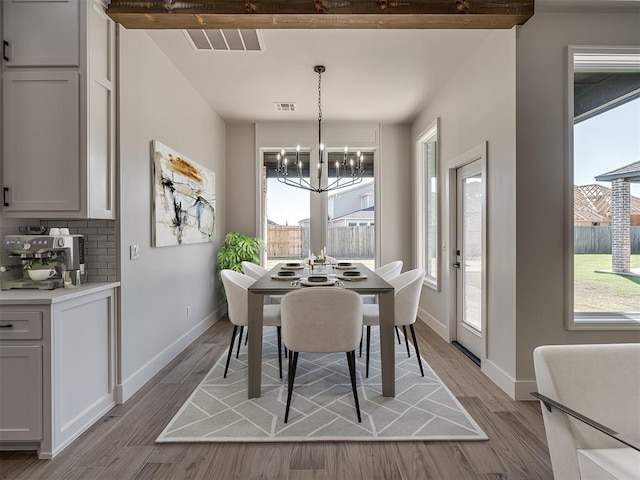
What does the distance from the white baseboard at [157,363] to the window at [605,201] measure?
349cm

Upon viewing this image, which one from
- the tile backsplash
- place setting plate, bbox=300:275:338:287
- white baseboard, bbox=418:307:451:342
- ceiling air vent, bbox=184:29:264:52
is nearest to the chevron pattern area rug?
place setting plate, bbox=300:275:338:287

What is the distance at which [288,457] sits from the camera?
1926 mm

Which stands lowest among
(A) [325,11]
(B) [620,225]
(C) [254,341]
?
(C) [254,341]

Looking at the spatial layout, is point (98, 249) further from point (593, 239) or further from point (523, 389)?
point (593, 239)

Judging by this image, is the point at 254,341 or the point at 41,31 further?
the point at 254,341

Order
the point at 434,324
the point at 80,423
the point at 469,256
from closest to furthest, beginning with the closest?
the point at 80,423
the point at 469,256
the point at 434,324

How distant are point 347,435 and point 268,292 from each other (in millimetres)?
1062

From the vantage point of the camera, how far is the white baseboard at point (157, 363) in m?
2.59

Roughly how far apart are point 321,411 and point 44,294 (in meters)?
1.89

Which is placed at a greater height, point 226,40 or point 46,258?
point 226,40

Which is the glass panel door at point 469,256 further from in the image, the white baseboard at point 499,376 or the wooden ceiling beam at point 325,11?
the wooden ceiling beam at point 325,11

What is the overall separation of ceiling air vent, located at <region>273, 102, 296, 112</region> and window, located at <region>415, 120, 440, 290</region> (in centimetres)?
186

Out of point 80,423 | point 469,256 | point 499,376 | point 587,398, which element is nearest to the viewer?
point 587,398

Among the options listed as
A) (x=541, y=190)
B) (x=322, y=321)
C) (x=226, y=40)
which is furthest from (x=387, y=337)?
(x=226, y=40)
